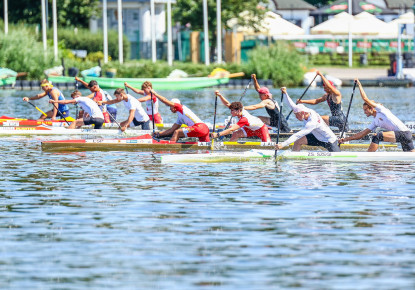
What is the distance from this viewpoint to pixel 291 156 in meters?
26.2

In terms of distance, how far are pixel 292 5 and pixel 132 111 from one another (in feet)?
265

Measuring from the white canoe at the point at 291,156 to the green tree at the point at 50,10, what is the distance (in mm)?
63803

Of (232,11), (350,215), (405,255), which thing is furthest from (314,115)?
(232,11)

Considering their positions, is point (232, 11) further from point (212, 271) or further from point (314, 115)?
point (212, 271)

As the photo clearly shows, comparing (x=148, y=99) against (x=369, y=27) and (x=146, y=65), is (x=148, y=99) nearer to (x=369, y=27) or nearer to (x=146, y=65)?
(x=146, y=65)

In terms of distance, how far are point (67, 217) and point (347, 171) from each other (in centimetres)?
886

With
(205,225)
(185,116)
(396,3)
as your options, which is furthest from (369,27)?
(205,225)

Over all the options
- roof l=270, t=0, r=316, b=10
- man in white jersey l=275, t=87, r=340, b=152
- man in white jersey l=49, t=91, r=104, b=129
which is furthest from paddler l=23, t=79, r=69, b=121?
roof l=270, t=0, r=316, b=10

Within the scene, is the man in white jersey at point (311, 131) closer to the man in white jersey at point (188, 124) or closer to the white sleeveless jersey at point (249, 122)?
the white sleeveless jersey at point (249, 122)

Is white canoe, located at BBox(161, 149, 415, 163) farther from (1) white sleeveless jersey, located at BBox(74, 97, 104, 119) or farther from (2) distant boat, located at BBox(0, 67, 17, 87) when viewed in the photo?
(2) distant boat, located at BBox(0, 67, 17, 87)

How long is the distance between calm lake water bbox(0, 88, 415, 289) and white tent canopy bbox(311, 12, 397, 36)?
196ft

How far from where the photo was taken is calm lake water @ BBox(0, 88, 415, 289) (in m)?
13.5

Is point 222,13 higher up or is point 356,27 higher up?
point 222,13

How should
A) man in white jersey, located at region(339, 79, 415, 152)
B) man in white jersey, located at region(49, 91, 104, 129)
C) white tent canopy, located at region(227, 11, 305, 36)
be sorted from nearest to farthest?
1. man in white jersey, located at region(339, 79, 415, 152)
2. man in white jersey, located at region(49, 91, 104, 129)
3. white tent canopy, located at region(227, 11, 305, 36)
